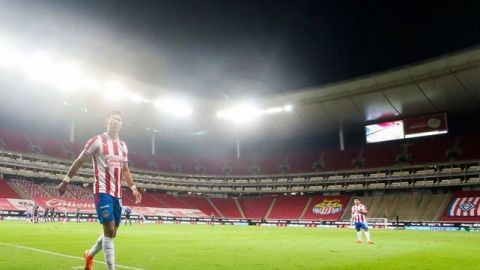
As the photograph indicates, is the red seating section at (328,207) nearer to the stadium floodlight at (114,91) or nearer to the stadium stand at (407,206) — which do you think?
the stadium stand at (407,206)

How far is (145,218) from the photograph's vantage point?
53.9m

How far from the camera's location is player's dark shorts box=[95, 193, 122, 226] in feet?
21.2

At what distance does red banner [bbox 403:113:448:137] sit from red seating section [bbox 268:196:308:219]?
18265 millimetres

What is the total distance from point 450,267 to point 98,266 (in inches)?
305

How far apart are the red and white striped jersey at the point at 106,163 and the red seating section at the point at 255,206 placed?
57993 millimetres

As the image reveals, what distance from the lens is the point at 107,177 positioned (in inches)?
264

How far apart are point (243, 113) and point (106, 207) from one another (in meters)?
57.6

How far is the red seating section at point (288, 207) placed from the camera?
60.8 metres

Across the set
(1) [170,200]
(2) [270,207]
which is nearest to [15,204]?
(1) [170,200]

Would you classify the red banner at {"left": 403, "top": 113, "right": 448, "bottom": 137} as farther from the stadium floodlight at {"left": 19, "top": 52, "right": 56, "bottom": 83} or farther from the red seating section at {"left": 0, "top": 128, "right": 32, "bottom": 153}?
the red seating section at {"left": 0, "top": 128, "right": 32, "bottom": 153}

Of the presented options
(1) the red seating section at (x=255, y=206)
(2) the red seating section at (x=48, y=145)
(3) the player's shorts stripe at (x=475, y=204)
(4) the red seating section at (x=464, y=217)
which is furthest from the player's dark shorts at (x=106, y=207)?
(1) the red seating section at (x=255, y=206)

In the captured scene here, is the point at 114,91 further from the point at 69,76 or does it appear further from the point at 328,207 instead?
the point at 328,207

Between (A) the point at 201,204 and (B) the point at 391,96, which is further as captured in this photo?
(A) the point at 201,204

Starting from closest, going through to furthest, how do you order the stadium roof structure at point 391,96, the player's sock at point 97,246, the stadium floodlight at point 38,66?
the player's sock at point 97,246
the stadium roof structure at point 391,96
the stadium floodlight at point 38,66
